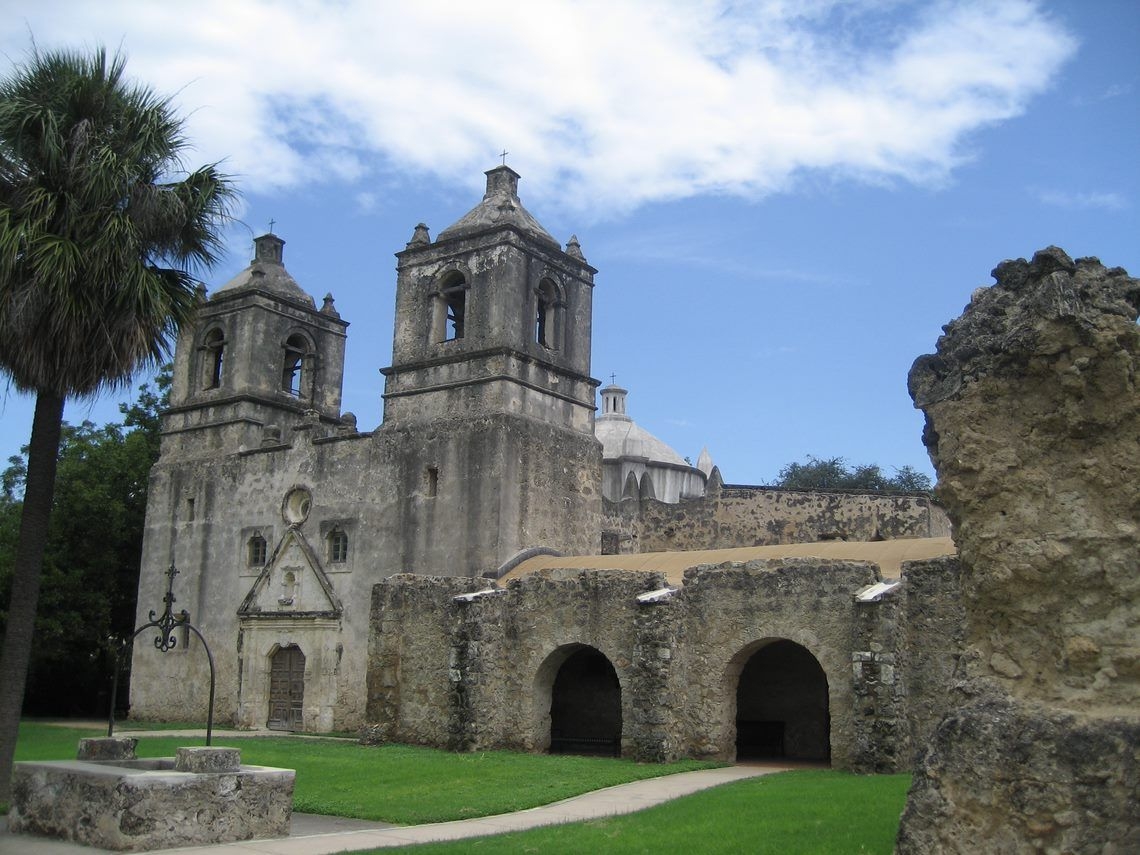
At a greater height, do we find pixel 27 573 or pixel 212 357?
pixel 212 357

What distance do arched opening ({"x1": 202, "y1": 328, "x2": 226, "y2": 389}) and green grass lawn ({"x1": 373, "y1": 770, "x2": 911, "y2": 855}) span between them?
23.0 m

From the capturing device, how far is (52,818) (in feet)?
33.9

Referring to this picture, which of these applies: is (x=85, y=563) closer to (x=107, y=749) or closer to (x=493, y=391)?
(x=493, y=391)

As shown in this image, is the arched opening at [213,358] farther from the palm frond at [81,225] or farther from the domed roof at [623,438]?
the palm frond at [81,225]

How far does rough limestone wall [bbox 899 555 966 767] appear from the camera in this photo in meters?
16.0

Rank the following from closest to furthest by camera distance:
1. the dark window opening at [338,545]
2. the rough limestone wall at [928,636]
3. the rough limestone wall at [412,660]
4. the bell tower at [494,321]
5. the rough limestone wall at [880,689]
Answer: the rough limestone wall at [880,689], the rough limestone wall at [928,636], the rough limestone wall at [412,660], the bell tower at [494,321], the dark window opening at [338,545]

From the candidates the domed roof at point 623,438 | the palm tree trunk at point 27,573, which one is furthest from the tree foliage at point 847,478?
the palm tree trunk at point 27,573

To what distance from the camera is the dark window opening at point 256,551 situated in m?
29.0

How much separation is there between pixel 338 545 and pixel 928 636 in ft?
49.8

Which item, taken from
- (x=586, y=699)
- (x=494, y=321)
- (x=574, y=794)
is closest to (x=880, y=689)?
(x=574, y=794)

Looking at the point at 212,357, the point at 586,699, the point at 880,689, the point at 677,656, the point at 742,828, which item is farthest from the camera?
the point at 212,357

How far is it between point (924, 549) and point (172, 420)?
21.6 meters

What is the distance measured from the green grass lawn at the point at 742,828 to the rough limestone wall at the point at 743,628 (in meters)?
4.21

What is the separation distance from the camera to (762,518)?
27.9 metres
